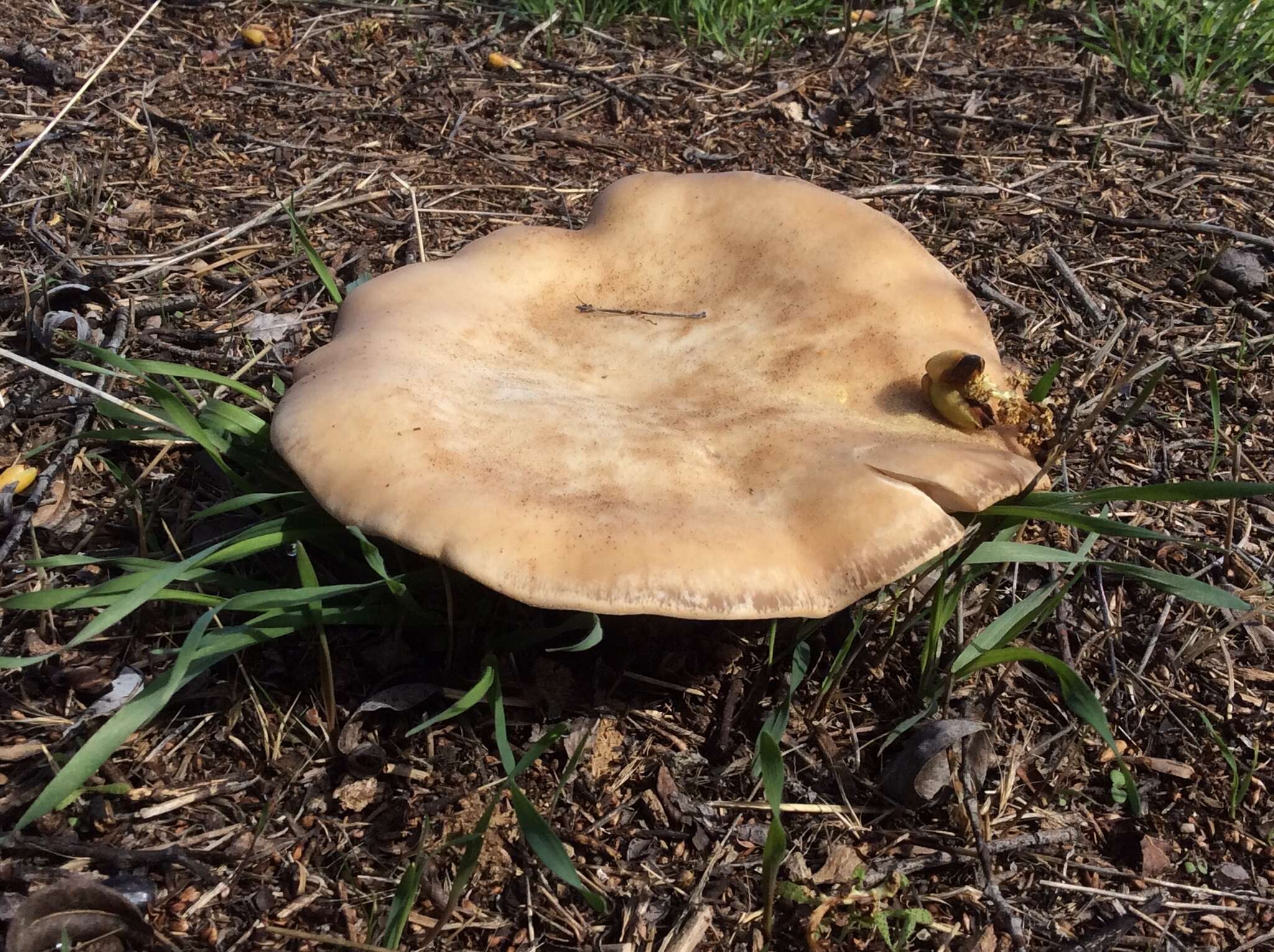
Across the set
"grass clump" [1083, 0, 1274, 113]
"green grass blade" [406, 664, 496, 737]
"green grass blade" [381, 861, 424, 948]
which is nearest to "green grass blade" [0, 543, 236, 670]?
"green grass blade" [406, 664, 496, 737]

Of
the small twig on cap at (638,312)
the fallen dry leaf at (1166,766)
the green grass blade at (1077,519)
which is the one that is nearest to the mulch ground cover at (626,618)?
the fallen dry leaf at (1166,766)

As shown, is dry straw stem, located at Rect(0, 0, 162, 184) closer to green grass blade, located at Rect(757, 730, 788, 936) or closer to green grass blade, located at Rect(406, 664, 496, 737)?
green grass blade, located at Rect(406, 664, 496, 737)

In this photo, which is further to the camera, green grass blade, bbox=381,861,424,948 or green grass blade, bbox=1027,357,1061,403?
green grass blade, bbox=1027,357,1061,403

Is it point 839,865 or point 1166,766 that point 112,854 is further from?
point 1166,766

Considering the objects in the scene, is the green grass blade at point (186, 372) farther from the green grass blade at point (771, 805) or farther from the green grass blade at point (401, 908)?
the green grass blade at point (771, 805)

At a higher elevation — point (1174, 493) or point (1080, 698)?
point (1174, 493)

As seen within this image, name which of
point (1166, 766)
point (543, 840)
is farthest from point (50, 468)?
point (1166, 766)
